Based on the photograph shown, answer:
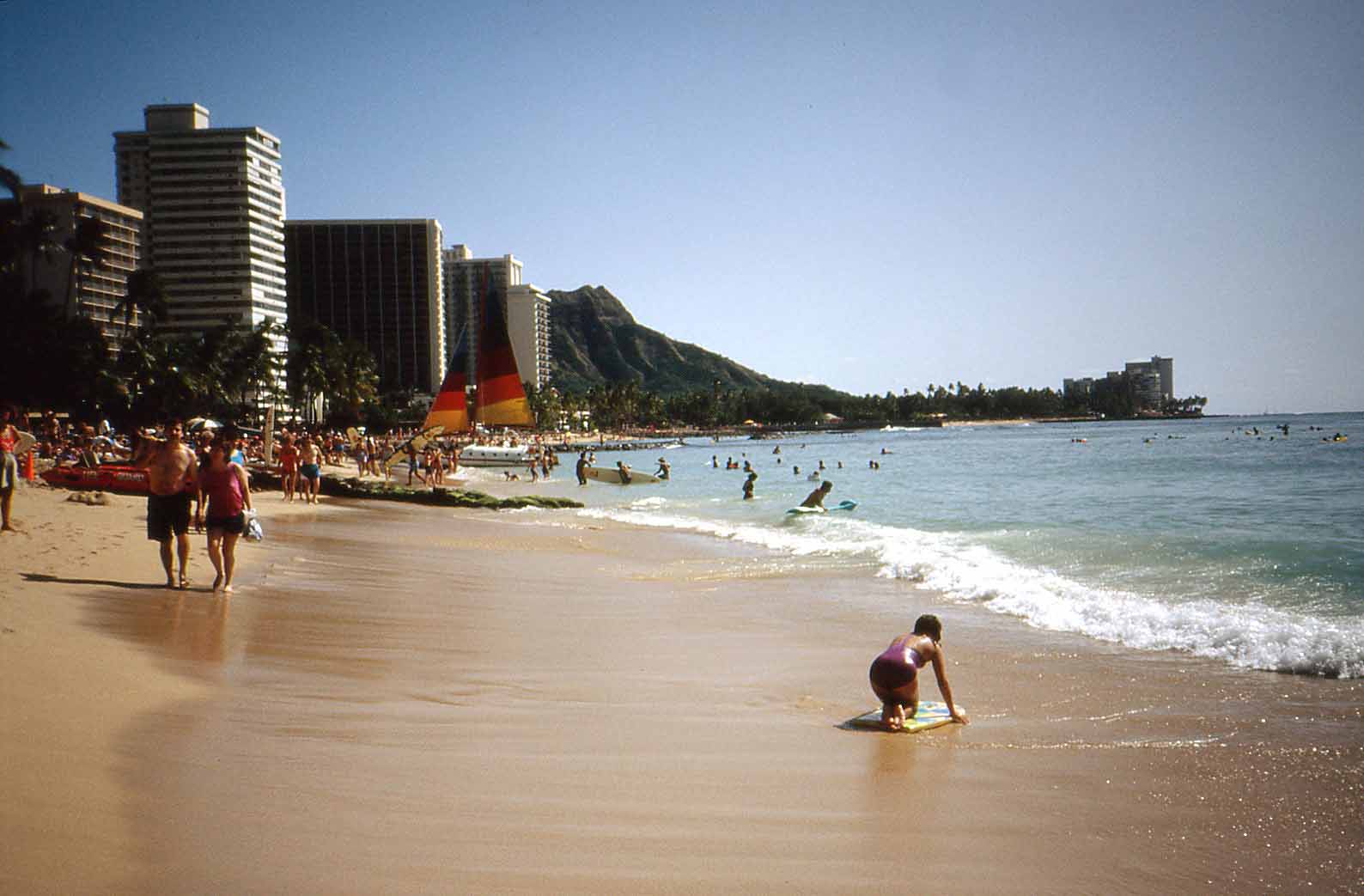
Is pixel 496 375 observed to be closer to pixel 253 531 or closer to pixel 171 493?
pixel 253 531

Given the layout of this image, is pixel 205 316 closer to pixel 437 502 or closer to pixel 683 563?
pixel 437 502

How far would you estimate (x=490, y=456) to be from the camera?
2324 inches

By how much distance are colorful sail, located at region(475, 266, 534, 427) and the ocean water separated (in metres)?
4.09

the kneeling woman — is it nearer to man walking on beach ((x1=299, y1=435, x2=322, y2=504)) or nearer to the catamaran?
man walking on beach ((x1=299, y1=435, x2=322, y2=504))

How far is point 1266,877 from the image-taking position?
10.7 ft

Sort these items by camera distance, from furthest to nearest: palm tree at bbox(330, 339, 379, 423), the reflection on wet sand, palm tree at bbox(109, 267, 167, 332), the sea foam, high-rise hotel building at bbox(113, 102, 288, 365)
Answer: high-rise hotel building at bbox(113, 102, 288, 365) < palm tree at bbox(330, 339, 379, 423) < palm tree at bbox(109, 267, 167, 332) < the sea foam < the reflection on wet sand

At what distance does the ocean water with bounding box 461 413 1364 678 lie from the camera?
768 cm

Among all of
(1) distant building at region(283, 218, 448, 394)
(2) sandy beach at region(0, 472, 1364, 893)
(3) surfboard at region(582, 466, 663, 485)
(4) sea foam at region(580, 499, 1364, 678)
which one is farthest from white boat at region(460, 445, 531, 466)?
(1) distant building at region(283, 218, 448, 394)

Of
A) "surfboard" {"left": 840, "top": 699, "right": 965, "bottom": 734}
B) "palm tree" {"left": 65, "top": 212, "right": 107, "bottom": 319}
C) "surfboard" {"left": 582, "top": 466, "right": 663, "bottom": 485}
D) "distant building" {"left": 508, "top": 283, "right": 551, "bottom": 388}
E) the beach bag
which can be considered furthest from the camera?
"distant building" {"left": 508, "top": 283, "right": 551, "bottom": 388}

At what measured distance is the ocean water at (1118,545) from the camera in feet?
25.2

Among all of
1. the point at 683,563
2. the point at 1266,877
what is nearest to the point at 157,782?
the point at 1266,877

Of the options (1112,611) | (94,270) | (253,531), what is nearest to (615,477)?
(253,531)

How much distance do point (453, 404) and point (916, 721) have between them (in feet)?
89.0

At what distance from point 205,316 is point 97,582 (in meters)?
113
